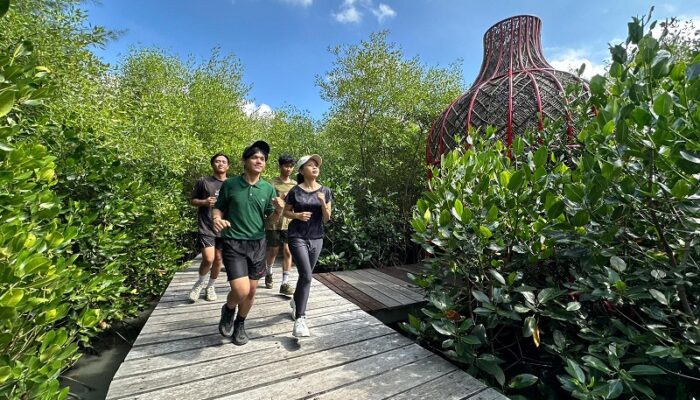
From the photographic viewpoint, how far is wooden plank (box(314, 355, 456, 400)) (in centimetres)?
198

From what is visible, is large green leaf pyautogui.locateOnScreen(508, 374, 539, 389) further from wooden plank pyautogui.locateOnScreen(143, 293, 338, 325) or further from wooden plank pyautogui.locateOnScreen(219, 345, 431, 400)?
wooden plank pyautogui.locateOnScreen(143, 293, 338, 325)

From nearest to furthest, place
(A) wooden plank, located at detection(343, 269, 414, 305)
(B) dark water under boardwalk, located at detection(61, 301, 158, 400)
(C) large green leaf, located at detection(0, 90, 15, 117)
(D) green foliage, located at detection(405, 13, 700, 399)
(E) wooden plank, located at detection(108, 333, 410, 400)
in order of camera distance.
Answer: (C) large green leaf, located at detection(0, 90, 15, 117)
(D) green foliage, located at detection(405, 13, 700, 399)
(E) wooden plank, located at detection(108, 333, 410, 400)
(B) dark water under boardwalk, located at detection(61, 301, 158, 400)
(A) wooden plank, located at detection(343, 269, 414, 305)

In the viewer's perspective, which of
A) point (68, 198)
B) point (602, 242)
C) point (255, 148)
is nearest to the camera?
point (602, 242)

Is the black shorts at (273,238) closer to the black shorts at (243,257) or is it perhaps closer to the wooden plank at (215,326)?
the wooden plank at (215,326)

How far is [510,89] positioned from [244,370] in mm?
4454

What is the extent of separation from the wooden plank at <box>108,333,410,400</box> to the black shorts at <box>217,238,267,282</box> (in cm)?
62

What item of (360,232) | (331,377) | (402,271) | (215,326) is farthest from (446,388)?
(360,232)

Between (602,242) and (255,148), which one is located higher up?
(255,148)

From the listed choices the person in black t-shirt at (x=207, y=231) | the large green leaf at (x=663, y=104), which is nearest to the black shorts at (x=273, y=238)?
the person in black t-shirt at (x=207, y=231)

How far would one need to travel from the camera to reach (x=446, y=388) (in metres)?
2.05

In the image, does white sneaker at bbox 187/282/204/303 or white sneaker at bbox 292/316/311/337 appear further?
white sneaker at bbox 187/282/204/303

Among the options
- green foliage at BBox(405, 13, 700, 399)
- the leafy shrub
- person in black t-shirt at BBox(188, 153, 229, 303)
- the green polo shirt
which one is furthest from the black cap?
the leafy shrub

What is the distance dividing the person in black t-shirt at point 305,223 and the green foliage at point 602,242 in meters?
0.97

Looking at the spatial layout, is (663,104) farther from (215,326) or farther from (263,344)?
(215,326)
